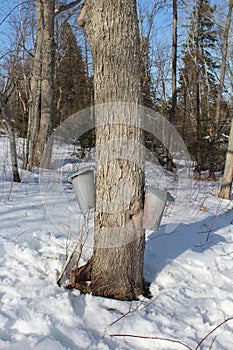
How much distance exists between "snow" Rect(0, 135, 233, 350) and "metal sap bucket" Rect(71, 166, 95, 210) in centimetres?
48

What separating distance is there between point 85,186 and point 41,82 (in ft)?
16.5

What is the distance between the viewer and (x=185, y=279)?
224 cm

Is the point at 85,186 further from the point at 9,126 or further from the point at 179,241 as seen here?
the point at 9,126

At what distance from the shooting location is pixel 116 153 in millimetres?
1866

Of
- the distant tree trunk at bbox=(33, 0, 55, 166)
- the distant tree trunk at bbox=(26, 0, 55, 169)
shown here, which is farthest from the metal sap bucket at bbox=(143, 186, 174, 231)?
the distant tree trunk at bbox=(33, 0, 55, 166)

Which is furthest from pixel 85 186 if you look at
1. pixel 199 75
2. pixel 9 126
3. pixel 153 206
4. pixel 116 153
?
pixel 199 75

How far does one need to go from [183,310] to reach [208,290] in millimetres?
352

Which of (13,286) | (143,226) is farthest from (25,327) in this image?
(143,226)

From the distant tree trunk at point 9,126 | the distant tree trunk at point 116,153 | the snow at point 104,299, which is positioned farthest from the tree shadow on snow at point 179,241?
the distant tree trunk at point 9,126

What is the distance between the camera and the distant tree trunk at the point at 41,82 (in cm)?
517

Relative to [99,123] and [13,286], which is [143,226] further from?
[13,286]

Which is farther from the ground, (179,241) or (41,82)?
(41,82)

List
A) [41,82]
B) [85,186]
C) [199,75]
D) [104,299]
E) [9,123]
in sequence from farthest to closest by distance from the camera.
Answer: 1. [199,75]
2. [41,82]
3. [9,123]
4. [85,186]
5. [104,299]

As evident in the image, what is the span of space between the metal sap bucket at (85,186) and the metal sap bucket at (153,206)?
1.24 feet
